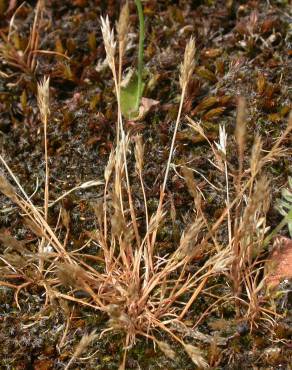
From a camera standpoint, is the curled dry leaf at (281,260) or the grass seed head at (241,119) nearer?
the grass seed head at (241,119)

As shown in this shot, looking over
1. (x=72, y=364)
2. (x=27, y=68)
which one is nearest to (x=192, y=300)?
(x=72, y=364)

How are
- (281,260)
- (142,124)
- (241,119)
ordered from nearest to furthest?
1. (241,119)
2. (281,260)
3. (142,124)

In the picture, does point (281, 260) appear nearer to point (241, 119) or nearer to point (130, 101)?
point (241, 119)

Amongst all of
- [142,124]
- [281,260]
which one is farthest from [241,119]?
[142,124]

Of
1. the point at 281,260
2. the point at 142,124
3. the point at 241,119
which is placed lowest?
the point at 281,260

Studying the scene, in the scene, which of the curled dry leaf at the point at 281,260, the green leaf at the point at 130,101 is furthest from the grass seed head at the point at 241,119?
the green leaf at the point at 130,101

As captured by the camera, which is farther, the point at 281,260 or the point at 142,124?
the point at 142,124

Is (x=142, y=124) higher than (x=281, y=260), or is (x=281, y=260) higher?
(x=142, y=124)

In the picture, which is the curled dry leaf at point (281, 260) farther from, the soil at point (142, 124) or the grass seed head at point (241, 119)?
the grass seed head at point (241, 119)

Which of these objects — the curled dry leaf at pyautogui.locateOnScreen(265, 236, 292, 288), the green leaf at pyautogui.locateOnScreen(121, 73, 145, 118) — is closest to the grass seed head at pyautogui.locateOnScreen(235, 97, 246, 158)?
the curled dry leaf at pyautogui.locateOnScreen(265, 236, 292, 288)

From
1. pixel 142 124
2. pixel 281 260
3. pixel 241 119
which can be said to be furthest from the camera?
pixel 142 124
